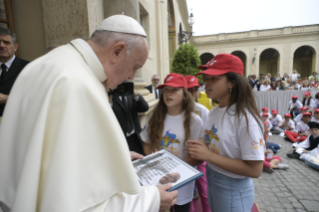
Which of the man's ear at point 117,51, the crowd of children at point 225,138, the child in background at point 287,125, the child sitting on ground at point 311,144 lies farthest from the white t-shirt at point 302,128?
the man's ear at point 117,51

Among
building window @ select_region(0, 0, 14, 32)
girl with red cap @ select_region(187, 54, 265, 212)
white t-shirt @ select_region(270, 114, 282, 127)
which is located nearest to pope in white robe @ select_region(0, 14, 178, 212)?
girl with red cap @ select_region(187, 54, 265, 212)

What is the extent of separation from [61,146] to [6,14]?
341cm

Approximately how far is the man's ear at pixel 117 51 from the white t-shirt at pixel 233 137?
1021 millimetres

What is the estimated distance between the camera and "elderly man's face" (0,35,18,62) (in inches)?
81.2

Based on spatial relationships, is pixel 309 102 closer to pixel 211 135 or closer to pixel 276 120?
pixel 276 120

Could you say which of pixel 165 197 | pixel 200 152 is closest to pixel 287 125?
pixel 200 152

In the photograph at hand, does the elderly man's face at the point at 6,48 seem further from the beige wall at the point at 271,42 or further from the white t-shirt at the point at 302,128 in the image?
the beige wall at the point at 271,42

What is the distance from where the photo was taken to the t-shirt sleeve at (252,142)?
1.33 metres

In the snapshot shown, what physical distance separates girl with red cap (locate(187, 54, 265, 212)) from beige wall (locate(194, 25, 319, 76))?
92.5 ft

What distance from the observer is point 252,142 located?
4.38ft

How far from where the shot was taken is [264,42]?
25812 millimetres

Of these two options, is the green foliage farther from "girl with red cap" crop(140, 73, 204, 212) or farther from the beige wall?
the beige wall

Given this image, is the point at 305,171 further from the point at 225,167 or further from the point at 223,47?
the point at 223,47

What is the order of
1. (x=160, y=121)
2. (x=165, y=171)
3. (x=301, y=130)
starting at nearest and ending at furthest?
(x=165, y=171), (x=160, y=121), (x=301, y=130)
